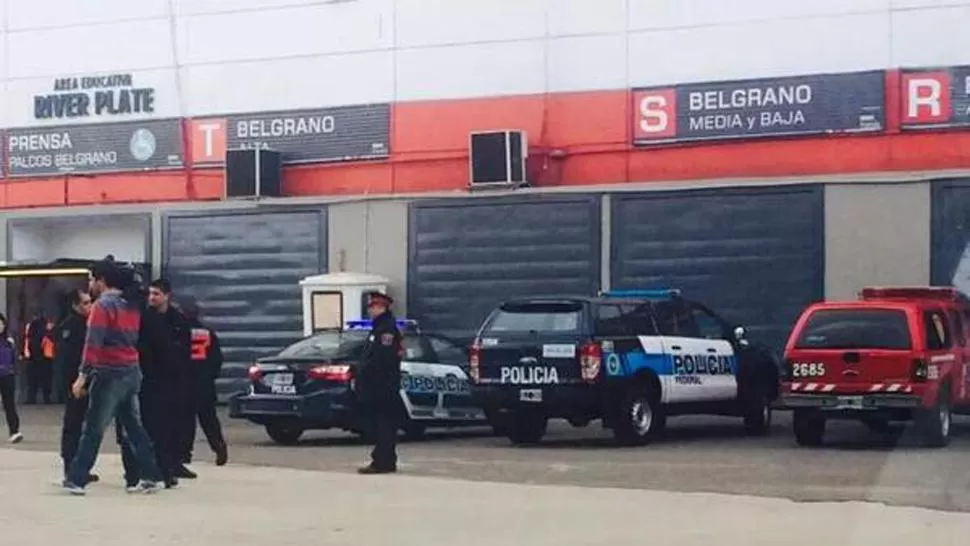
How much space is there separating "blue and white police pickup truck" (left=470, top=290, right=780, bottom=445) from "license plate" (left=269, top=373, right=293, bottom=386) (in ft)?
6.79

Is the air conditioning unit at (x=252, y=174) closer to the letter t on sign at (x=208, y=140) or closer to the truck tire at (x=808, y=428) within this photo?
the letter t on sign at (x=208, y=140)

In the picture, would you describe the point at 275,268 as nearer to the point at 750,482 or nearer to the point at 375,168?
the point at 375,168

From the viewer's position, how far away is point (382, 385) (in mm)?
17969

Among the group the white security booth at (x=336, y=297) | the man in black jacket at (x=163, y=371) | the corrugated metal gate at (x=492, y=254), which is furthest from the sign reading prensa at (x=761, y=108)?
the man in black jacket at (x=163, y=371)

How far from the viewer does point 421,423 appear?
22.8 metres

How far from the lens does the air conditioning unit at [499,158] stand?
95.1ft

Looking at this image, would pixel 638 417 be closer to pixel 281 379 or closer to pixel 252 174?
pixel 281 379

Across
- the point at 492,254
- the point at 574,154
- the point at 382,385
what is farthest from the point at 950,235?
the point at 382,385

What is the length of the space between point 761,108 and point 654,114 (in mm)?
1635

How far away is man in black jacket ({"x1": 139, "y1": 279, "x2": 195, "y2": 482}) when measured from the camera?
52.5 feet

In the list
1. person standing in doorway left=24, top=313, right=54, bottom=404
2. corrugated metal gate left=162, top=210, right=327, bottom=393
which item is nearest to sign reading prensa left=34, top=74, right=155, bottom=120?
corrugated metal gate left=162, top=210, right=327, bottom=393

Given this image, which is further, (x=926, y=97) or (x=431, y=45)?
(x=431, y=45)

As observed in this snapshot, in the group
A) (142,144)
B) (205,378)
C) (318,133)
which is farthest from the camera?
(142,144)

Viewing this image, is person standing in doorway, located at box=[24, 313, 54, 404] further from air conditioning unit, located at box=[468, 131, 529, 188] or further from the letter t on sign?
air conditioning unit, located at box=[468, 131, 529, 188]
